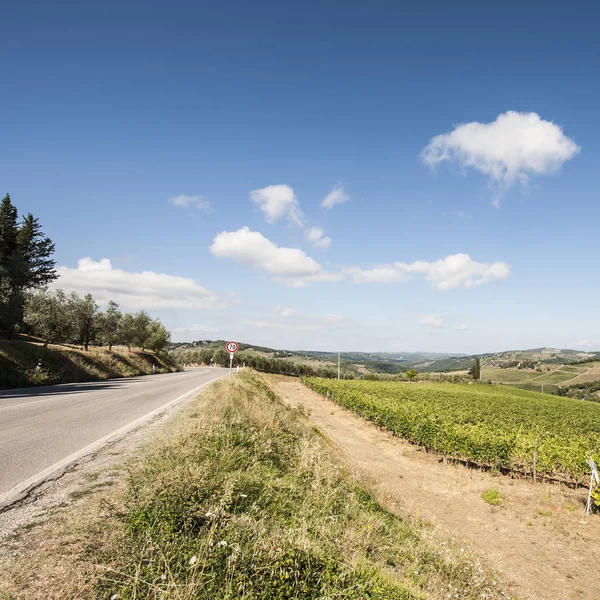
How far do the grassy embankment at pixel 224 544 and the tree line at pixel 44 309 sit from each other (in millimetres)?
31647

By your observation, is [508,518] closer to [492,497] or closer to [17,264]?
[492,497]

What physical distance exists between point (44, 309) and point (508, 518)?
36704 mm

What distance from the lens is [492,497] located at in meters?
13.0

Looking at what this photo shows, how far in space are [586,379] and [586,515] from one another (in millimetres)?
165269

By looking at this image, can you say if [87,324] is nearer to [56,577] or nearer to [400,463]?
[400,463]

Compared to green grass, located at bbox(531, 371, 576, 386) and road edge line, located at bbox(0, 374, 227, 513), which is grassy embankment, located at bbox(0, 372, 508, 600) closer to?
road edge line, located at bbox(0, 374, 227, 513)

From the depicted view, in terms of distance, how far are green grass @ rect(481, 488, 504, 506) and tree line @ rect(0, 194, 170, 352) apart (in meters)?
35.6

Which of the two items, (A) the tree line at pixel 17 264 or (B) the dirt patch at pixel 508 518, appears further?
(A) the tree line at pixel 17 264

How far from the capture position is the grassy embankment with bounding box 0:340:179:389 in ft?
63.6

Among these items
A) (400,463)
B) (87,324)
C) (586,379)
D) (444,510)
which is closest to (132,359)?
(87,324)

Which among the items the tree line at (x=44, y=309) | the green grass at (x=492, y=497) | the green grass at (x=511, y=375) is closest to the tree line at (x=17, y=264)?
the tree line at (x=44, y=309)

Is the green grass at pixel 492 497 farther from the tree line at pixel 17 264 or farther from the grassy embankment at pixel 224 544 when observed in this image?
the tree line at pixel 17 264

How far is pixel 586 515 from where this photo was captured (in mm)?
11828

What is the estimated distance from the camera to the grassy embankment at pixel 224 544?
330 centimetres
